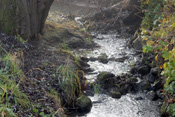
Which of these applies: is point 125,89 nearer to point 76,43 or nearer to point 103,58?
point 103,58

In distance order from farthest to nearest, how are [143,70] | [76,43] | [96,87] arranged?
[76,43]
[143,70]
[96,87]

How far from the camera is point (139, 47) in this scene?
11.0m

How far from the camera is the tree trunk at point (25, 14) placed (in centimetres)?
823

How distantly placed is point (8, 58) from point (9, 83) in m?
1.25

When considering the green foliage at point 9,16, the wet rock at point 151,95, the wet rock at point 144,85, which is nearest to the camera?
the wet rock at point 151,95

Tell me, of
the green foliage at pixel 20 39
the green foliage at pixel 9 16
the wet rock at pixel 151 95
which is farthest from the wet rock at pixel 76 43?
the wet rock at pixel 151 95

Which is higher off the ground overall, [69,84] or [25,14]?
[25,14]

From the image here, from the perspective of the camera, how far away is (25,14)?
8336mm

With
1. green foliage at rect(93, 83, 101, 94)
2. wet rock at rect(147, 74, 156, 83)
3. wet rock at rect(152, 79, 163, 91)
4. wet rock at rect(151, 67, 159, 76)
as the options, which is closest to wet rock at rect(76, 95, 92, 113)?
green foliage at rect(93, 83, 101, 94)

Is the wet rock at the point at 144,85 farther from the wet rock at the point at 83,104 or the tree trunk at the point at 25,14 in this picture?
the tree trunk at the point at 25,14

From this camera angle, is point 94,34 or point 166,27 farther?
point 94,34

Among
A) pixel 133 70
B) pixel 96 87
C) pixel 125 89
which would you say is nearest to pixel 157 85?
pixel 125 89

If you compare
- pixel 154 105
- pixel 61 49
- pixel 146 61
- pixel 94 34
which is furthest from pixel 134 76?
pixel 94 34

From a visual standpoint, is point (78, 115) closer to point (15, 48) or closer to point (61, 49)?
point (15, 48)
